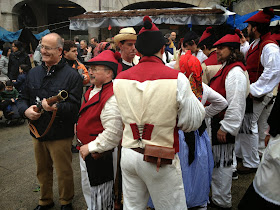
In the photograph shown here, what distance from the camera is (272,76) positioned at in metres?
3.81

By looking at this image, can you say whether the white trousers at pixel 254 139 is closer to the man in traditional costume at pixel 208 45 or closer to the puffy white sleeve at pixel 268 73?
the puffy white sleeve at pixel 268 73

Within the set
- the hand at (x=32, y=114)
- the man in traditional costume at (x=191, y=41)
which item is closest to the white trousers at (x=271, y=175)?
the hand at (x=32, y=114)

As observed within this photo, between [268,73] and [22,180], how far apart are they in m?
4.12

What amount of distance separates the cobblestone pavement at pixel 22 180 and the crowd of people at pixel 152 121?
259mm

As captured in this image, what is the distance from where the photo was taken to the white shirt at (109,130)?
241 centimetres

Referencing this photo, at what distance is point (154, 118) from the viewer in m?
1.96

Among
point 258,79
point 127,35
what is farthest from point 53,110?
point 258,79

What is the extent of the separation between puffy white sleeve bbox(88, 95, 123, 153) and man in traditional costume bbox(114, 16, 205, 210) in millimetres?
301

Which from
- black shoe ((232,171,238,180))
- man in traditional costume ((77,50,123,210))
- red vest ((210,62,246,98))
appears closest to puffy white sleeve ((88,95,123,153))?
man in traditional costume ((77,50,123,210))

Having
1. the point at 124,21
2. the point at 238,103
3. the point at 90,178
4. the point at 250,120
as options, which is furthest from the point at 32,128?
the point at 124,21

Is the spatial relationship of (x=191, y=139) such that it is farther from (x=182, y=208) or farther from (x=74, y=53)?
(x=74, y=53)

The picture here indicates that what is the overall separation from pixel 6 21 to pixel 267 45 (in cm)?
1559

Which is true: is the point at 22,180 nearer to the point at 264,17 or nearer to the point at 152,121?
the point at 152,121

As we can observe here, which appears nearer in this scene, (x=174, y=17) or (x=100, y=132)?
(x=100, y=132)
